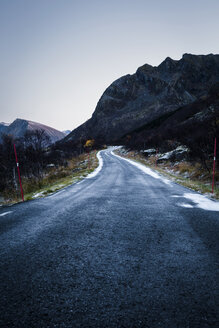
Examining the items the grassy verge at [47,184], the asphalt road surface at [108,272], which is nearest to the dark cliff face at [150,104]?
the grassy verge at [47,184]

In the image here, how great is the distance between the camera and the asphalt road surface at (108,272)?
1.59m

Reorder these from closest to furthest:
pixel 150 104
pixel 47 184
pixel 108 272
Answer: pixel 108 272, pixel 47 184, pixel 150 104

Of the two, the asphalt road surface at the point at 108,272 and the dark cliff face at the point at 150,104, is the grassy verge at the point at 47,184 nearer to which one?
the asphalt road surface at the point at 108,272

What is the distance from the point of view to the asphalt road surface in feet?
5.21

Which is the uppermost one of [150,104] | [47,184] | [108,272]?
[150,104]

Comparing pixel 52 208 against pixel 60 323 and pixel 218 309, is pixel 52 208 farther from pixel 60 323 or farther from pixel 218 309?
pixel 218 309

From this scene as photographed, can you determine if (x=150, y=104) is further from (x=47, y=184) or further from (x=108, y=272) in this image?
(x=108, y=272)

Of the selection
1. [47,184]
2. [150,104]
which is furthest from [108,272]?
[150,104]

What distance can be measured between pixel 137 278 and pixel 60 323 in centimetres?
101

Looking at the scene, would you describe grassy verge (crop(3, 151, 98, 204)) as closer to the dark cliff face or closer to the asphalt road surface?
the asphalt road surface

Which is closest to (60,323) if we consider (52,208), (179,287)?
(179,287)

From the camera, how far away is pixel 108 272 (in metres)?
2.27

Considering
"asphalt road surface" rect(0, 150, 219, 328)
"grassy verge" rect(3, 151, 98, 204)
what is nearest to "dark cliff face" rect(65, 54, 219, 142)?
"grassy verge" rect(3, 151, 98, 204)

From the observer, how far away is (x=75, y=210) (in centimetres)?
519
